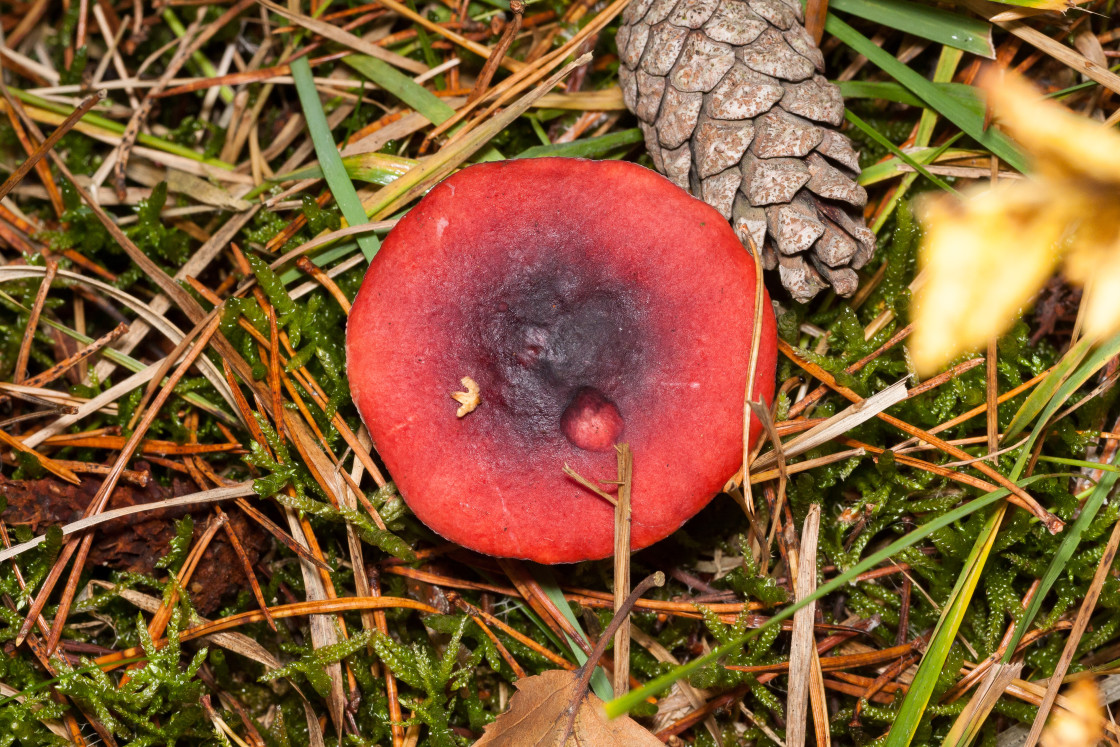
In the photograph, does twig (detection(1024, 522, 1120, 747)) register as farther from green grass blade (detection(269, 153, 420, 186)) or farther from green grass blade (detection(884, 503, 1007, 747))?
green grass blade (detection(269, 153, 420, 186))

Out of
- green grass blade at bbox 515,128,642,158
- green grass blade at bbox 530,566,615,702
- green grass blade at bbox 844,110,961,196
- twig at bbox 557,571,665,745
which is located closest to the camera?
twig at bbox 557,571,665,745

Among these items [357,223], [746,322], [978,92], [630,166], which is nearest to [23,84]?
[357,223]

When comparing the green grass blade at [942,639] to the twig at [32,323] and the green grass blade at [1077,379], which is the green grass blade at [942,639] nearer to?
the green grass blade at [1077,379]

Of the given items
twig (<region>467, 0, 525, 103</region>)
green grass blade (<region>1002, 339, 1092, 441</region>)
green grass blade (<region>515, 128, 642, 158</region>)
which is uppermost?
twig (<region>467, 0, 525, 103</region>)

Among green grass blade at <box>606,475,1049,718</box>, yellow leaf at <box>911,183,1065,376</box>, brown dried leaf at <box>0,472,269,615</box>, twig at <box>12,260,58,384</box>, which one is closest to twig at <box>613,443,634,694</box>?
green grass blade at <box>606,475,1049,718</box>

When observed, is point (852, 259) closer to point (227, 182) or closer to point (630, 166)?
point (630, 166)

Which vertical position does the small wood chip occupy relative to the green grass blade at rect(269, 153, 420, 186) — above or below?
below

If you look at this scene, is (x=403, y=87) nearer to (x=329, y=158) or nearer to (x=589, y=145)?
(x=329, y=158)

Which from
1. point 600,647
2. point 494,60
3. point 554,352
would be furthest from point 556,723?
point 494,60

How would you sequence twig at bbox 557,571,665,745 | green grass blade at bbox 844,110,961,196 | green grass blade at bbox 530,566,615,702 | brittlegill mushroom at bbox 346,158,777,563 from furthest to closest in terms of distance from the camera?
1. green grass blade at bbox 844,110,961,196
2. green grass blade at bbox 530,566,615,702
3. brittlegill mushroom at bbox 346,158,777,563
4. twig at bbox 557,571,665,745
